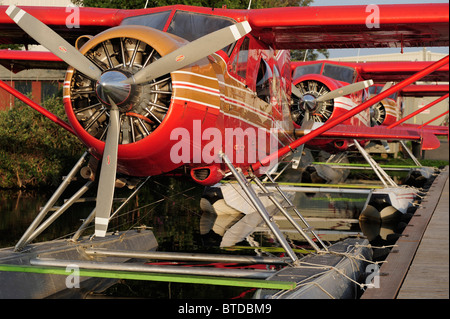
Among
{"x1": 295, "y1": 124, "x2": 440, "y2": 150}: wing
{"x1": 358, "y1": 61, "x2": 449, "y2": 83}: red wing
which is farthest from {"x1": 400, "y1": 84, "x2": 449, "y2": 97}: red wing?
{"x1": 295, "y1": 124, "x2": 440, "y2": 150}: wing

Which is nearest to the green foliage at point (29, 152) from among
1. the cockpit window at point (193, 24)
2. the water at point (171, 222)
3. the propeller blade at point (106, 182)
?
the water at point (171, 222)

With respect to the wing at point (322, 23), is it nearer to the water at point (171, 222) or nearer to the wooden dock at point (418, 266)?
the water at point (171, 222)

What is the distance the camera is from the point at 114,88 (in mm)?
4586

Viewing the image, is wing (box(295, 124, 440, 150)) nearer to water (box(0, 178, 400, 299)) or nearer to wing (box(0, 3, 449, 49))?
water (box(0, 178, 400, 299))

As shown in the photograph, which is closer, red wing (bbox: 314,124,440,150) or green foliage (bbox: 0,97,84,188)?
red wing (bbox: 314,124,440,150)

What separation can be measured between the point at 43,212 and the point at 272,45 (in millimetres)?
3332

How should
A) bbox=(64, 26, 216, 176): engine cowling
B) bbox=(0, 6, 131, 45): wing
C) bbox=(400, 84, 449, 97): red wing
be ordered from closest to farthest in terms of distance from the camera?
bbox=(64, 26, 216, 176): engine cowling, bbox=(0, 6, 131, 45): wing, bbox=(400, 84, 449, 97): red wing

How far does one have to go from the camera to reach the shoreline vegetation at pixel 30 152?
15359 millimetres

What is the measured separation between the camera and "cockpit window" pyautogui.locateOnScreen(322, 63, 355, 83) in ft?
43.9

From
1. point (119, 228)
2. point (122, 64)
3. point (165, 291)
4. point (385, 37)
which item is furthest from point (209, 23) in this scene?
point (119, 228)

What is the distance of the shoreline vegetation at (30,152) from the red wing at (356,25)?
982cm

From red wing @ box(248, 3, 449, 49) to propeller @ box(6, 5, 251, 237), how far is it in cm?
153

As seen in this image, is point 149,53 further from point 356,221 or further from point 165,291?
point 356,221
